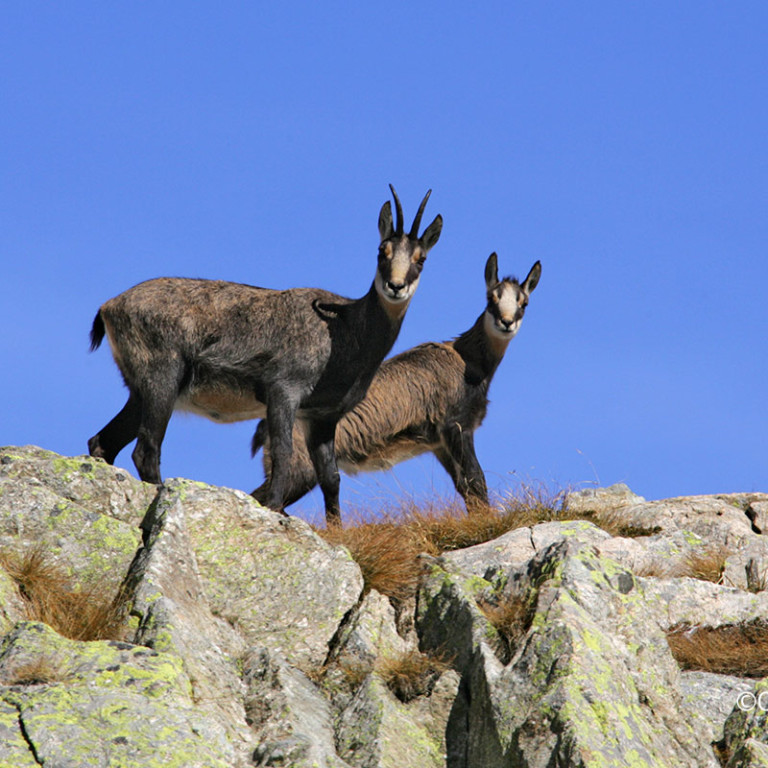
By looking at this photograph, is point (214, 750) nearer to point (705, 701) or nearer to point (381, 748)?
point (381, 748)

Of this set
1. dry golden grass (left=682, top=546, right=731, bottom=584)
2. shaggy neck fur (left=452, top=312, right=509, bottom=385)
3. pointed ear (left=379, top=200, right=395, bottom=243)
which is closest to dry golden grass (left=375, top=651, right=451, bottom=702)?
dry golden grass (left=682, top=546, right=731, bottom=584)

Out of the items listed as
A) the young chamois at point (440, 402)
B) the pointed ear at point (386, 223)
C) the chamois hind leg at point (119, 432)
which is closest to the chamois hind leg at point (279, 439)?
the chamois hind leg at point (119, 432)

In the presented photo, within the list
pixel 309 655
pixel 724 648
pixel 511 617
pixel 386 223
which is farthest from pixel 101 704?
pixel 386 223

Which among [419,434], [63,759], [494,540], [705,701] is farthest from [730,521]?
[63,759]

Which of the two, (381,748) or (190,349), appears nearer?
(381,748)

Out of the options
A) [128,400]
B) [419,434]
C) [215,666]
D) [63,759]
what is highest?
[419,434]

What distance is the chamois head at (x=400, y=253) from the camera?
1196 cm

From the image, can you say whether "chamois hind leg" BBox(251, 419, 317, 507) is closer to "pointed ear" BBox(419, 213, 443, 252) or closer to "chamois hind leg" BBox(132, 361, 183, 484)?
"chamois hind leg" BBox(132, 361, 183, 484)

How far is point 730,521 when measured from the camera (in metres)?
11.3

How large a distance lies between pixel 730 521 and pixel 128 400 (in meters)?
6.13

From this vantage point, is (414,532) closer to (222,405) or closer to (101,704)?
(222,405)

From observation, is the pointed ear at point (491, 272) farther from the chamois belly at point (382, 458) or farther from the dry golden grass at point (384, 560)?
the dry golden grass at point (384, 560)

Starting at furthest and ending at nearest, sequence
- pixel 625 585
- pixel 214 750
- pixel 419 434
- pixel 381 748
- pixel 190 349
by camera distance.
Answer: pixel 419 434
pixel 190 349
pixel 625 585
pixel 381 748
pixel 214 750

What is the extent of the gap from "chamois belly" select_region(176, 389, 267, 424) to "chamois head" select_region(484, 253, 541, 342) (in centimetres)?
421
